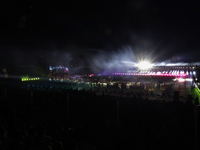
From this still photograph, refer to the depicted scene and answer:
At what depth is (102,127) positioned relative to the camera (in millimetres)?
5074

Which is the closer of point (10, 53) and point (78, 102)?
point (78, 102)

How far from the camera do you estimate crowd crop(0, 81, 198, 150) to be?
3.14 meters

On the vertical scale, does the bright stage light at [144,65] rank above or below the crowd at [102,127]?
above

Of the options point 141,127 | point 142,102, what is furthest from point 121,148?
point 142,102

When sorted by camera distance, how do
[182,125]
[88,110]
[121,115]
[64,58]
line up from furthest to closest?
1. [64,58]
2. [88,110]
3. [121,115]
4. [182,125]

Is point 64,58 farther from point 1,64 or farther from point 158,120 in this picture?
point 158,120

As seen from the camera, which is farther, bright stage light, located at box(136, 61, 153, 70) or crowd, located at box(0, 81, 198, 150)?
bright stage light, located at box(136, 61, 153, 70)

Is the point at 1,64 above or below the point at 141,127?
above

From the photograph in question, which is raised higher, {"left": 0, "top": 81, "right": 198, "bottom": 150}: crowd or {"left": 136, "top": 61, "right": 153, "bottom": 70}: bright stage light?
{"left": 136, "top": 61, "right": 153, "bottom": 70}: bright stage light

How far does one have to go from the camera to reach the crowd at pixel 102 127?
3.14 meters

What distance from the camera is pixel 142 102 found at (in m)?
5.77

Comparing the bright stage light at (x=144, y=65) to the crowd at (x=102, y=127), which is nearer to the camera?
the crowd at (x=102, y=127)

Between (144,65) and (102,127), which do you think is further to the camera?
(144,65)

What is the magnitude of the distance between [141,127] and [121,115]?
910 millimetres
